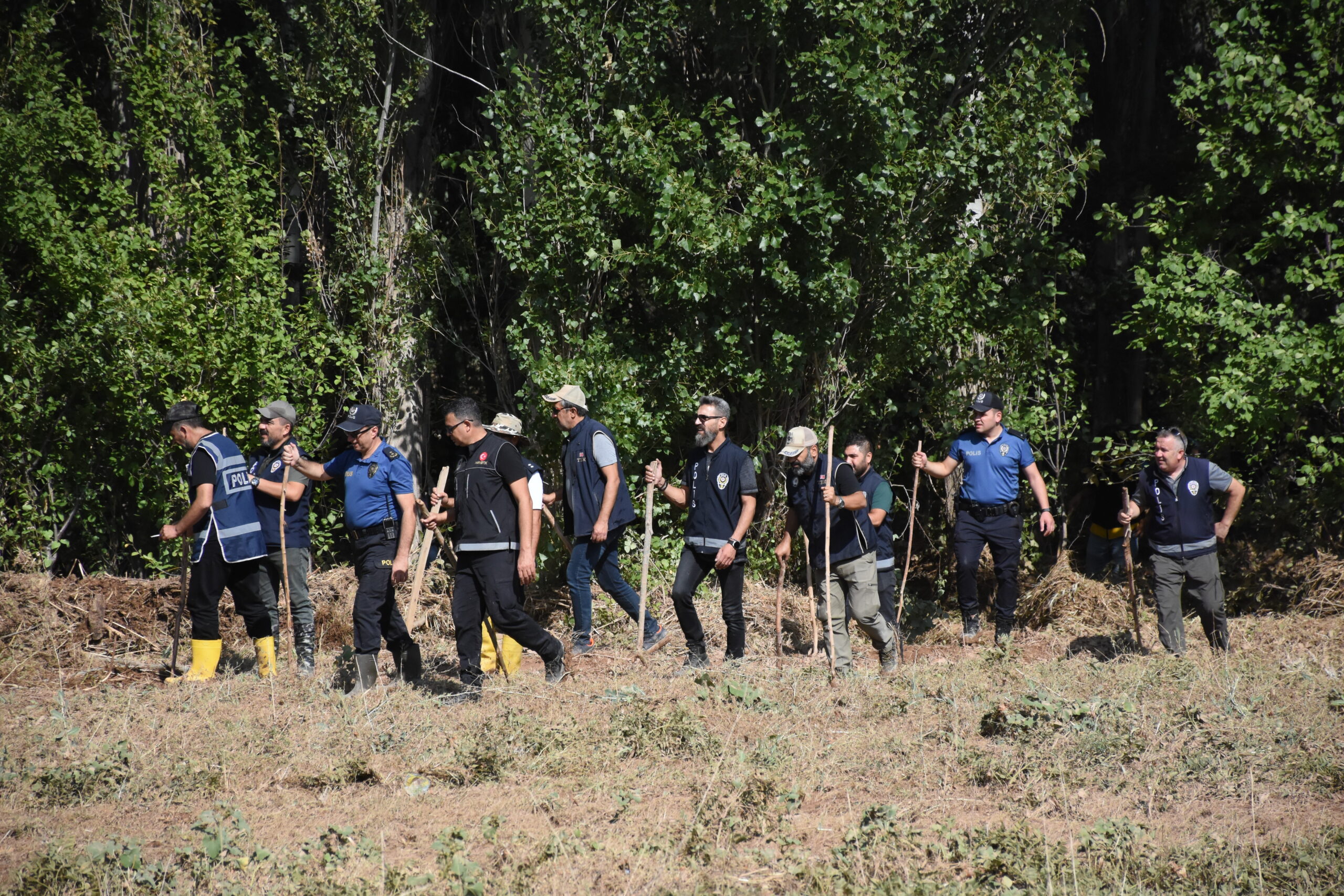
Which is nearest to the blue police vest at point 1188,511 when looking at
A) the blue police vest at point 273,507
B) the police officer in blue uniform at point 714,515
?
the police officer in blue uniform at point 714,515

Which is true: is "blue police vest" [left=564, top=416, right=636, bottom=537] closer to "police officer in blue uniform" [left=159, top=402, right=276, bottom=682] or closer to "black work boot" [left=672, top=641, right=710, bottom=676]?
"black work boot" [left=672, top=641, right=710, bottom=676]

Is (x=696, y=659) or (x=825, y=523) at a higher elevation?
(x=825, y=523)

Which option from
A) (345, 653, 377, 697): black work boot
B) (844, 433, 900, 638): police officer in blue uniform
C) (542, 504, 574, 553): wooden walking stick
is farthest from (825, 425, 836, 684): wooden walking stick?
(345, 653, 377, 697): black work boot

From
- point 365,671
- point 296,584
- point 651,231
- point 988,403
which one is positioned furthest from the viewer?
point 651,231

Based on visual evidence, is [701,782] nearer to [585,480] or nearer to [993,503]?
[585,480]

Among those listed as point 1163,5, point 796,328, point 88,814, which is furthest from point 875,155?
point 88,814

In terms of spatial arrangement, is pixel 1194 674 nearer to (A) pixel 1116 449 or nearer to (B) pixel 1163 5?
(A) pixel 1116 449

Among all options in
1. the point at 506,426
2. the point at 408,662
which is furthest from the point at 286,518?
the point at 506,426

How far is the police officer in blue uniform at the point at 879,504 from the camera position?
8031 millimetres

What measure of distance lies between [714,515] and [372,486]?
2.20 m

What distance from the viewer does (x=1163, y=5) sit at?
13.0m

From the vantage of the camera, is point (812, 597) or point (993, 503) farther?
point (993, 503)

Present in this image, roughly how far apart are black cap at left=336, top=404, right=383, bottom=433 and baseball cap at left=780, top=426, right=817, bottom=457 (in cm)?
258

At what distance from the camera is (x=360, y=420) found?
711 centimetres
